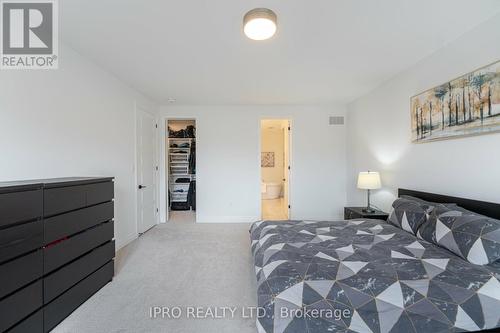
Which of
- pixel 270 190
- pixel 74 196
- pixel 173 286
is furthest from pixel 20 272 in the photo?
pixel 270 190

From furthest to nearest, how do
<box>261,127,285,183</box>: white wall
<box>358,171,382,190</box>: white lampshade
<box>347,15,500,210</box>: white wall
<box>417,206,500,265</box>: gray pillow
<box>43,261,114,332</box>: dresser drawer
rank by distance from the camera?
<box>261,127,285,183</box>: white wall → <box>358,171,382,190</box>: white lampshade → <box>347,15,500,210</box>: white wall → <box>43,261,114,332</box>: dresser drawer → <box>417,206,500,265</box>: gray pillow

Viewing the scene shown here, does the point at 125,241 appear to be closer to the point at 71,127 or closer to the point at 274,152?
the point at 71,127

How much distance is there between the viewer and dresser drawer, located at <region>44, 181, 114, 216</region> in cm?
170

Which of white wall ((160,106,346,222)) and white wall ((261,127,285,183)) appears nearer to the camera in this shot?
white wall ((160,106,346,222))

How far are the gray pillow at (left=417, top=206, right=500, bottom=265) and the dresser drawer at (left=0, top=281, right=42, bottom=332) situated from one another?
10.0ft

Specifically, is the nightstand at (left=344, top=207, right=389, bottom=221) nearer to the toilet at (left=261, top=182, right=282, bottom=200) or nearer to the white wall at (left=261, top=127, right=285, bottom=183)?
the toilet at (left=261, top=182, right=282, bottom=200)

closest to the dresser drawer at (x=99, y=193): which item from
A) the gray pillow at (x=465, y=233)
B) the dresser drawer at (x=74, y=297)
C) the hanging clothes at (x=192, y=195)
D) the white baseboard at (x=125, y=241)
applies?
the dresser drawer at (x=74, y=297)

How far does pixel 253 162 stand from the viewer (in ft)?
16.0

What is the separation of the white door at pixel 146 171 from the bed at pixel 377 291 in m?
2.93

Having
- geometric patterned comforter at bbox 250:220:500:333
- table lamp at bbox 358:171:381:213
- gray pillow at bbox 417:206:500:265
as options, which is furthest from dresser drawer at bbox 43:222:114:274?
table lamp at bbox 358:171:381:213

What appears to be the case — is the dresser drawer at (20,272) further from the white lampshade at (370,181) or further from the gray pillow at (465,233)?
the white lampshade at (370,181)

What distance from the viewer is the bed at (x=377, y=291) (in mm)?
1228

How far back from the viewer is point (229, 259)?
2936 mm

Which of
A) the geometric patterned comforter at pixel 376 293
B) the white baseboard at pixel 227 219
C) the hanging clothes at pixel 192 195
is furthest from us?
the hanging clothes at pixel 192 195
